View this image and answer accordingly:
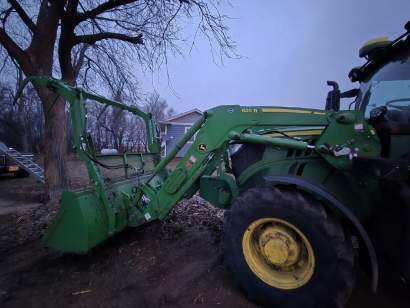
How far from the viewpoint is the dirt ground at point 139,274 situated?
254 cm

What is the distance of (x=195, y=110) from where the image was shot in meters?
23.6

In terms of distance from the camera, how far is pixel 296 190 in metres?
2.30

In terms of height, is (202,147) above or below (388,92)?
below

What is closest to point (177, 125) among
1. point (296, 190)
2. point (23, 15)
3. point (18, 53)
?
point (23, 15)

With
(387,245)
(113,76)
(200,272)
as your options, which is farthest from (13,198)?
(387,245)

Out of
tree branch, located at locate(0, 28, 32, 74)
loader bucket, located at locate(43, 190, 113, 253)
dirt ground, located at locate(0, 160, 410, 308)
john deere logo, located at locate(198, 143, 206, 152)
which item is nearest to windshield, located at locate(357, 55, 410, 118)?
john deere logo, located at locate(198, 143, 206, 152)

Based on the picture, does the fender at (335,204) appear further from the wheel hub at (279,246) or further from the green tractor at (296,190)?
the wheel hub at (279,246)

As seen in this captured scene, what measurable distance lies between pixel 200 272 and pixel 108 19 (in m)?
8.71

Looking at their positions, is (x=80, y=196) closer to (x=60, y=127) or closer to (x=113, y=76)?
(x=60, y=127)

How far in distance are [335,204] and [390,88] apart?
4.30 ft

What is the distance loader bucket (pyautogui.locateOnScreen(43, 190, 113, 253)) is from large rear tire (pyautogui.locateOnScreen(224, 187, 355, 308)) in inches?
64.6

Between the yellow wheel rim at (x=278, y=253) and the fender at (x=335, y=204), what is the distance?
1.06ft

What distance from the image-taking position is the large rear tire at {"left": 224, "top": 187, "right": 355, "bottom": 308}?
2.01m

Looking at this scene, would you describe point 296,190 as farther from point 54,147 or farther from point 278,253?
point 54,147
